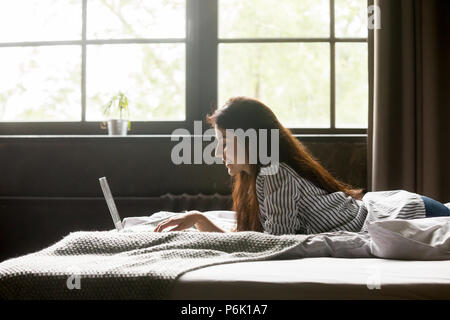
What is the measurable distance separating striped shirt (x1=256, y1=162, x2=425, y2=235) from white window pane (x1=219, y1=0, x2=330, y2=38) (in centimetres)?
139

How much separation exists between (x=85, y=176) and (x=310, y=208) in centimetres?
143

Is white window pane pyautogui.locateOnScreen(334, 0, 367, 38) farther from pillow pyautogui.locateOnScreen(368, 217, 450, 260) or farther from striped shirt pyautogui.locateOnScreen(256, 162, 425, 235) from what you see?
pillow pyautogui.locateOnScreen(368, 217, 450, 260)

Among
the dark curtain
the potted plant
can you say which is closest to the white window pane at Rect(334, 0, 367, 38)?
the dark curtain

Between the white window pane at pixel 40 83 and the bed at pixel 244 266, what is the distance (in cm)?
171

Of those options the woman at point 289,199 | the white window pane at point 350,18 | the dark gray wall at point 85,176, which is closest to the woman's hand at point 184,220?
the woman at point 289,199

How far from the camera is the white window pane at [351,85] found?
2.82 meters

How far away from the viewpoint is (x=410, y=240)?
4.03 feet

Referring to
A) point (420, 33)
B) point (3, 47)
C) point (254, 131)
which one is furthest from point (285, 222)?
point (3, 47)

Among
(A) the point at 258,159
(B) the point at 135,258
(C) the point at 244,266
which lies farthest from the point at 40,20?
(C) the point at 244,266

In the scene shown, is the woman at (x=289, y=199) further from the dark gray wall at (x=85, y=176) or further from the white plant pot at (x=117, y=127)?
the white plant pot at (x=117, y=127)

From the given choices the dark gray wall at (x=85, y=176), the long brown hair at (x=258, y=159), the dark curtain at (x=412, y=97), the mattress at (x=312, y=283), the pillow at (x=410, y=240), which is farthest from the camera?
the dark gray wall at (x=85, y=176)

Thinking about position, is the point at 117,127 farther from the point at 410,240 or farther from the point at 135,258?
the point at 410,240
